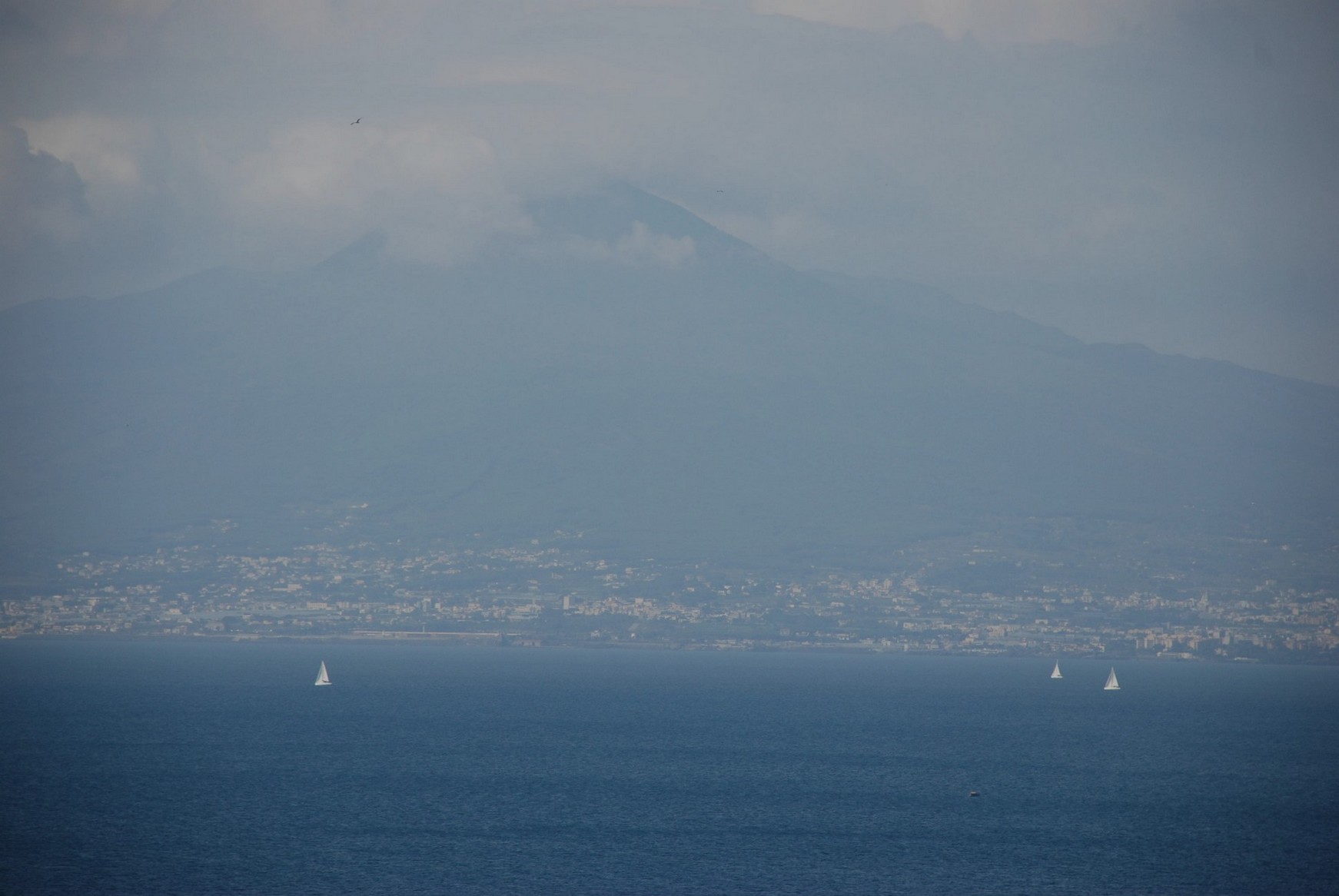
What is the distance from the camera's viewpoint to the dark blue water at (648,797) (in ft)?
228

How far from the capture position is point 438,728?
12362 centimetres

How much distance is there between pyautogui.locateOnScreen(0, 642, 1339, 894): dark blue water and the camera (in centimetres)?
6950

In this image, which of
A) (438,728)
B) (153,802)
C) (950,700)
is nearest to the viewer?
(153,802)

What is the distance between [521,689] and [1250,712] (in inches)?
3190

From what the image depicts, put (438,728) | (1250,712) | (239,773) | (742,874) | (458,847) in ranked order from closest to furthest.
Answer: (742,874) → (458,847) → (239,773) → (438,728) → (1250,712)

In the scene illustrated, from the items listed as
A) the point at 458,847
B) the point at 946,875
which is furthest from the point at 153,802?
the point at 946,875

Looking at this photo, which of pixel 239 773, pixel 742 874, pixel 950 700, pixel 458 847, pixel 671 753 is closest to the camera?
pixel 742 874

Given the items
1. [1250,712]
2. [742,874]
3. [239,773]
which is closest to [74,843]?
[239,773]

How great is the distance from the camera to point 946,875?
70375mm

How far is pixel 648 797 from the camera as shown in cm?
8956

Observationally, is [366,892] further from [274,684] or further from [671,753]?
[274,684]

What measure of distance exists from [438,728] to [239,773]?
27715mm

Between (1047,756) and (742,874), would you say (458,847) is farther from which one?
(1047,756)

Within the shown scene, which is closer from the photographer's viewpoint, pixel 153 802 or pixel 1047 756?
pixel 153 802
